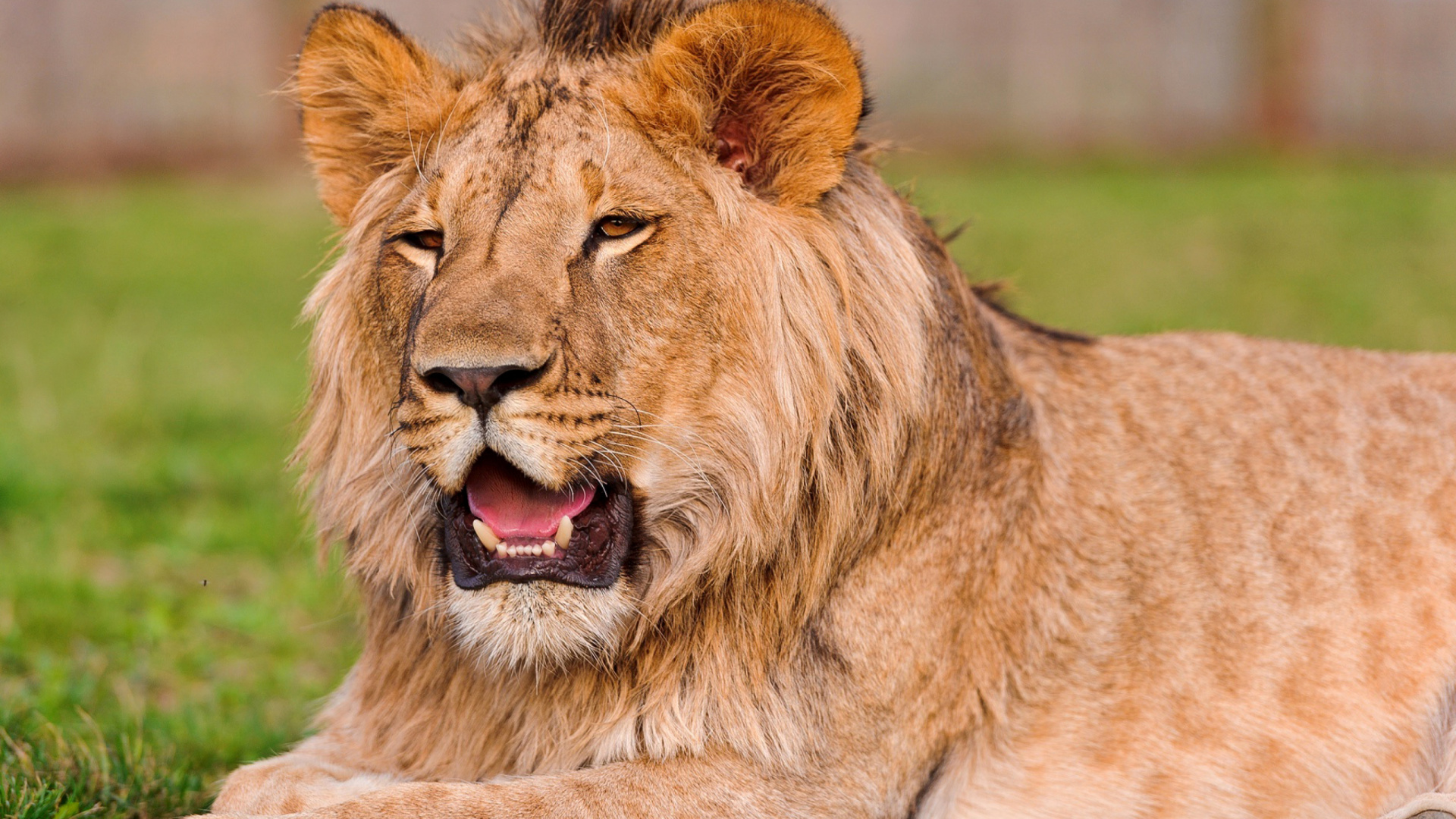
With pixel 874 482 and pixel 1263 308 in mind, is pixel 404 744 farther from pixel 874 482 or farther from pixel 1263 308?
pixel 1263 308

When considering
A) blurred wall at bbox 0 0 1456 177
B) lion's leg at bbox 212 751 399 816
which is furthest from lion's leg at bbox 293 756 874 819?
blurred wall at bbox 0 0 1456 177

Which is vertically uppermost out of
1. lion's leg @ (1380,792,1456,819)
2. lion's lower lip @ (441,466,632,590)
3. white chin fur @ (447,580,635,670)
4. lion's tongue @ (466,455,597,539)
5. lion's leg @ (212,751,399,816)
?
lion's tongue @ (466,455,597,539)

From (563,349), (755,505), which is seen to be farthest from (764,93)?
(755,505)

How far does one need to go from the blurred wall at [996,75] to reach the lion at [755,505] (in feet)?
50.1

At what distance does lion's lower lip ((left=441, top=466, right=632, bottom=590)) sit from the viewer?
118 inches

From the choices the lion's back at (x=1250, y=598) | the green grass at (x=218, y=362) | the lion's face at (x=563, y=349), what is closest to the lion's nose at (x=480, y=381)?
the lion's face at (x=563, y=349)

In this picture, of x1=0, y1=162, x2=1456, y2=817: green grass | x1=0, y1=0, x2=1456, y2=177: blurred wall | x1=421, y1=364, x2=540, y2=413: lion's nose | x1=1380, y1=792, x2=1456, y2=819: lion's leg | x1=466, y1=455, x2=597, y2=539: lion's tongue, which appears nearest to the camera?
x1=421, y1=364, x2=540, y2=413: lion's nose

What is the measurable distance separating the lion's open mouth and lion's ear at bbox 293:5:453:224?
2.85 feet

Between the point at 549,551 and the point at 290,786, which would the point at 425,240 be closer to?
the point at 549,551

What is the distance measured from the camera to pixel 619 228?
310 cm

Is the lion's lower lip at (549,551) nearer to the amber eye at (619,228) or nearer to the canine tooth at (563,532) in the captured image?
the canine tooth at (563,532)

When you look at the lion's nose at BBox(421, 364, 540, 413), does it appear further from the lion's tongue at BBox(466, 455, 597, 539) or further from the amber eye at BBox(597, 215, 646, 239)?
the amber eye at BBox(597, 215, 646, 239)

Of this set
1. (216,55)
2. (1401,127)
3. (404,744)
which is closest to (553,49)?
(404,744)

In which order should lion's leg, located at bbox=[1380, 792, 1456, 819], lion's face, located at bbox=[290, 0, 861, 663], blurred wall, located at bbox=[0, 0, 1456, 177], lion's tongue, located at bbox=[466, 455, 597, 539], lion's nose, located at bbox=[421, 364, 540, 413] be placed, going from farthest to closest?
blurred wall, located at bbox=[0, 0, 1456, 177] < lion's leg, located at bbox=[1380, 792, 1456, 819] < lion's tongue, located at bbox=[466, 455, 597, 539] < lion's face, located at bbox=[290, 0, 861, 663] < lion's nose, located at bbox=[421, 364, 540, 413]
